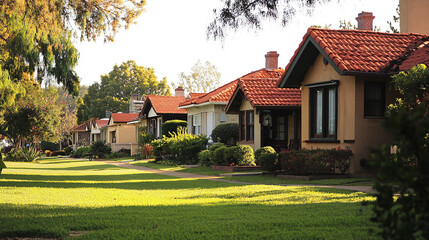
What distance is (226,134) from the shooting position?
96.7ft

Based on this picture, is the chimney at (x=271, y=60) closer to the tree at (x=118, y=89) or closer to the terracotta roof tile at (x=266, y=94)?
the terracotta roof tile at (x=266, y=94)

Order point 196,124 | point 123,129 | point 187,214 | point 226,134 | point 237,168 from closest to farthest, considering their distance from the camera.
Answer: point 187,214, point 237,168, point 226,134, point 196,124, point 123,129

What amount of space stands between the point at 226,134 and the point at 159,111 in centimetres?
1505

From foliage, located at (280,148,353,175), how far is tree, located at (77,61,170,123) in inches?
2704

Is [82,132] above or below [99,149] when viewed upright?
above

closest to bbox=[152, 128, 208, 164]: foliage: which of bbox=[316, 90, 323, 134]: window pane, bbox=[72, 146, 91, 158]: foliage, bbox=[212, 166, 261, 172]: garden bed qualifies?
bbox=[212, 166, 261, 172]: garden bed

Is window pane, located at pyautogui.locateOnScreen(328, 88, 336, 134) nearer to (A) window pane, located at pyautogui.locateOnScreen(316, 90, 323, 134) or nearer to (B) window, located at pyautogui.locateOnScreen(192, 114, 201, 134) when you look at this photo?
(A) window pane, located at pyautogui.locateOnScreen(316, 90, 323, 134)

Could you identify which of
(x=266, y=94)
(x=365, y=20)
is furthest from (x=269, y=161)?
(x=365, y=20)

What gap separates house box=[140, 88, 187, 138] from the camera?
144 feet

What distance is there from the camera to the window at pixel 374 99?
58.3 ft

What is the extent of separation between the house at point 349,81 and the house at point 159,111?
2408cm

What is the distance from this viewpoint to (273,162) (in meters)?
19.5

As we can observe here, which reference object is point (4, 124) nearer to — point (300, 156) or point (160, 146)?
point (160, 146)

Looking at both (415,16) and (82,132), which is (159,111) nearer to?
(415,16)
